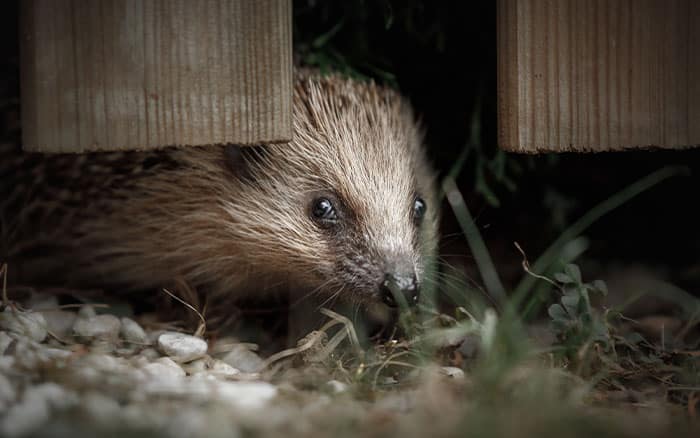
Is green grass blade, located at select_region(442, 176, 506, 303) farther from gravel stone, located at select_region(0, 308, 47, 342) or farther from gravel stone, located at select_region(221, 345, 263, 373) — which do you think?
gravel stone, located at select_region(0, 308, 47, 342)

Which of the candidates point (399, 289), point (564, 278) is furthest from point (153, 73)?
point (564, 278)

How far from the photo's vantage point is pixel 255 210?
9.06ft

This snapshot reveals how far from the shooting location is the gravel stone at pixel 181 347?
2.37 m

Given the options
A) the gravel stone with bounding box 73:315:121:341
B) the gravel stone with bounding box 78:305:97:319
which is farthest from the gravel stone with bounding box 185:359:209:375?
the gravel stone with bounding box 78:305:97:319

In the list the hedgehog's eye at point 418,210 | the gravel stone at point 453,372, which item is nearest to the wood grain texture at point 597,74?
the hedgehog's eye at point 418,210

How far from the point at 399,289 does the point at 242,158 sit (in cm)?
77

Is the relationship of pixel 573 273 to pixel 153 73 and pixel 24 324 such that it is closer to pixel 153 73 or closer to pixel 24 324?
pixel 153 73

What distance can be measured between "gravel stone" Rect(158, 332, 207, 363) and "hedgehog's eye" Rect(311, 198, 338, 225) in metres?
0.57

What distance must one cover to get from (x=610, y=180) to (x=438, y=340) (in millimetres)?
1690

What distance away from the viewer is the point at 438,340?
2.26 m

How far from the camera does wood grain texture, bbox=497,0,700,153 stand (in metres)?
2.34

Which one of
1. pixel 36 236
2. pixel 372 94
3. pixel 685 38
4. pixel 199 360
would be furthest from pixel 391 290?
pixel 36 236

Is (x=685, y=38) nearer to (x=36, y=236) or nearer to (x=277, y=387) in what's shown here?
(x=277, y=387)

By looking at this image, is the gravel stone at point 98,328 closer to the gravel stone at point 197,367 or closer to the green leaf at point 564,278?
the gravel stone at point 197,367
